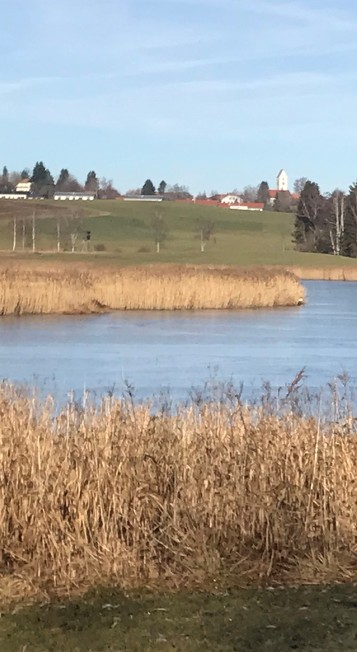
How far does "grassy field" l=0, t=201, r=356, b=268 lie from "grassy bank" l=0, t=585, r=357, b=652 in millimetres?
53740

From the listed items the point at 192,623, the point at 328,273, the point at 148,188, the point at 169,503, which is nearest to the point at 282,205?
the point at 148,188

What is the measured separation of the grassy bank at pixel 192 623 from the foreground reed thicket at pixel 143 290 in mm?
21923

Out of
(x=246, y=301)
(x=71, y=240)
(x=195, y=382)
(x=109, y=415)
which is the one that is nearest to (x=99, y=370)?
(x=195, y=382)

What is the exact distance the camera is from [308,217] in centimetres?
8088

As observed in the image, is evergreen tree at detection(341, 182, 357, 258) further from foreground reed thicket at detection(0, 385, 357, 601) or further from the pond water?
foreground reed thicket at detection(0, 385, 357, 601)

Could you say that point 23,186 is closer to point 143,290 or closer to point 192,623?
point 143,290

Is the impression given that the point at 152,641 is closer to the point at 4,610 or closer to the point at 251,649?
the point at 251,649

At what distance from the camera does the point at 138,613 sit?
18.0 ft

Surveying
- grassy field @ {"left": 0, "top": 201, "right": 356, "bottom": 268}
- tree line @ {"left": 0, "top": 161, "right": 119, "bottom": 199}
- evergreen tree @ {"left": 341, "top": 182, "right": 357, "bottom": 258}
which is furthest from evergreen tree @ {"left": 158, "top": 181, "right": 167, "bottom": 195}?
evergreen tree @ {"left": 341, "top": 182, "right": 357, "bottom": 258}

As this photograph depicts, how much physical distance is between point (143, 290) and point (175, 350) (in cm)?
1021

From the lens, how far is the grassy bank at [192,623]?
194 inches

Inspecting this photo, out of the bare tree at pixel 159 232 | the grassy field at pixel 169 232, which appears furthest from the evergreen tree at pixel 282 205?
the bare tree at pixel 159 232

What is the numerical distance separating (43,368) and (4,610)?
1145 centimetres

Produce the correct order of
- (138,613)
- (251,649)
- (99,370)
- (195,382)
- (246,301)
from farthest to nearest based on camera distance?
(246,301) < (99,370) < (195,382) < (138,613) < (251,649)
